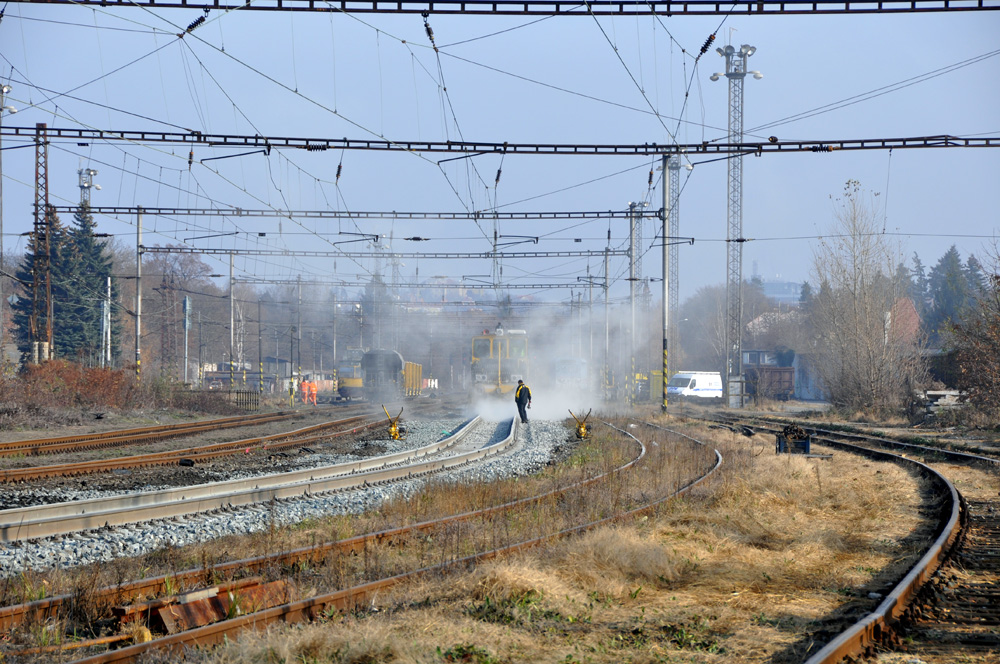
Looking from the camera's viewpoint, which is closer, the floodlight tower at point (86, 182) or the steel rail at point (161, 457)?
the steel rail at point (161, 457)

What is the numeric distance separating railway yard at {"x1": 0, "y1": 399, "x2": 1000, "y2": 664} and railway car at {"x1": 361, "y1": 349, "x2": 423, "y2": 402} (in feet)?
101

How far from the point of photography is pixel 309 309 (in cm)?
7919

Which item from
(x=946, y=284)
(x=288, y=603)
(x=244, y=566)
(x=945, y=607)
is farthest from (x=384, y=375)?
(x=946, y=284)

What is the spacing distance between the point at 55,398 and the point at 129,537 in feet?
75.2

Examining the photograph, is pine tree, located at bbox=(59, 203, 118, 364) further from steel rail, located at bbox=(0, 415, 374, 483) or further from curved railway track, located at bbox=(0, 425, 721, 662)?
curved railway track, located at bbox=(0, 425, 721, 662)

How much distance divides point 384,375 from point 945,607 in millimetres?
42461

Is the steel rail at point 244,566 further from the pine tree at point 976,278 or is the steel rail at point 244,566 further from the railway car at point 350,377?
the railway car at point 350,377

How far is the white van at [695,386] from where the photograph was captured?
2100 inches

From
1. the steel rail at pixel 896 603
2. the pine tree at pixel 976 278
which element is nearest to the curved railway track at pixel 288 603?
the steel rail at pixel 896 603

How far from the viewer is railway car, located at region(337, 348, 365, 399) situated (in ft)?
179

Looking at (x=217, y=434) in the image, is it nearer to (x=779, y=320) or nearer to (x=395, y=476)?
(x=395, y=476)

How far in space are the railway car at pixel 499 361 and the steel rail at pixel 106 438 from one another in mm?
12082

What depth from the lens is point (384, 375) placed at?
4734 cm

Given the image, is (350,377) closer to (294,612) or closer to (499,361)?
(499,361)
